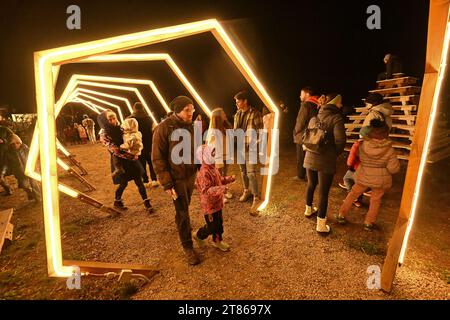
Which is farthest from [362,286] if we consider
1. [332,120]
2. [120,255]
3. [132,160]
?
[132,160]

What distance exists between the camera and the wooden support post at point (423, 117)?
2.38 metres

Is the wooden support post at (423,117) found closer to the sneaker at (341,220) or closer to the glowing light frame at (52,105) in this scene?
the sneaker at (341,220)

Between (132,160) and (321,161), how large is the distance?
399 cm

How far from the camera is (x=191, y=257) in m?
A: 3.78

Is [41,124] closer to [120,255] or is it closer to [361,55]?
[120,255]

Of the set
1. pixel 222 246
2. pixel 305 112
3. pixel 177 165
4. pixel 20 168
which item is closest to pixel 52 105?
pixel 177 165

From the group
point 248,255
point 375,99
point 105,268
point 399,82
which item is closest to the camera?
point 105,268

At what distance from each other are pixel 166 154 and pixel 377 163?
360cm

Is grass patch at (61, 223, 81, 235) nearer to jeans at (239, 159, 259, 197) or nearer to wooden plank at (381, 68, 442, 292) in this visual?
jeans at (239, 159, 259, 197)

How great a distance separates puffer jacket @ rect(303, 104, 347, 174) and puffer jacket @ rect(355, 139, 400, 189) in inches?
22.6

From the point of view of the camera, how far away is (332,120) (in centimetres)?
394

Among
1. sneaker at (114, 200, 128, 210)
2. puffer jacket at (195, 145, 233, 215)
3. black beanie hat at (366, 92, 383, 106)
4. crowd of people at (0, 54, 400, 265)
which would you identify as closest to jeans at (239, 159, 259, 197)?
crowd of people at (0, 54, 400, 265)

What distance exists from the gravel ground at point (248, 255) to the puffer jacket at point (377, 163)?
1.01 m

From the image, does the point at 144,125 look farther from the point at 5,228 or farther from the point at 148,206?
the point at 5,228
